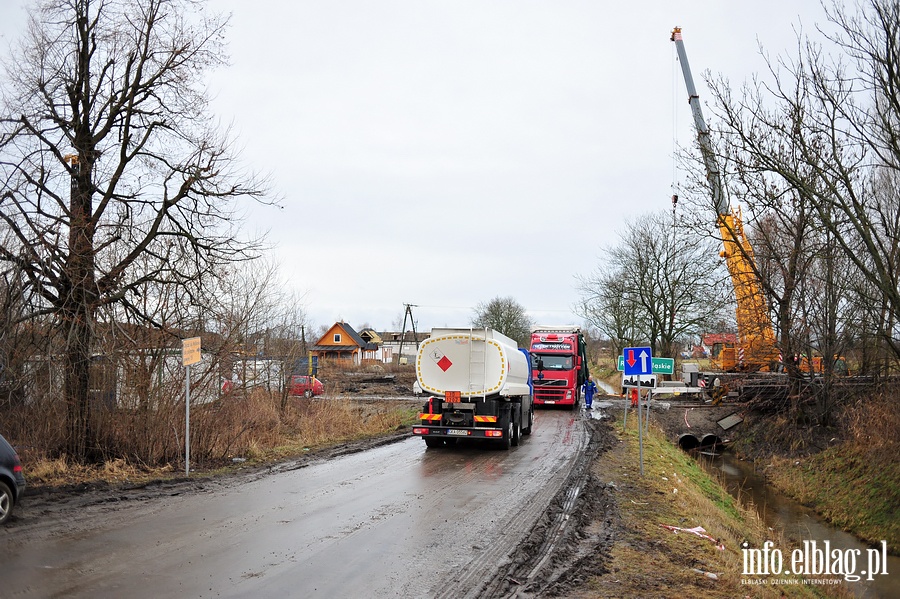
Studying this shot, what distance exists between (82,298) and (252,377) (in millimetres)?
7776

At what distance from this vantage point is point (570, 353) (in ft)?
107

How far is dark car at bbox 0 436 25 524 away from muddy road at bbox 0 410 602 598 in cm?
23

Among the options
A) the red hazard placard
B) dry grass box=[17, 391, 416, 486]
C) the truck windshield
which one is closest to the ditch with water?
the red hazard placard

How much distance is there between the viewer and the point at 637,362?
47.9 ft

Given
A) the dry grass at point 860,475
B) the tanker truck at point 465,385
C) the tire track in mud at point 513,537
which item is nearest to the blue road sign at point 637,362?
the tire track in mud at point 513,537

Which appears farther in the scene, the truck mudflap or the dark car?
the truck mudflap

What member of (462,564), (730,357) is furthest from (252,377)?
(730,357)

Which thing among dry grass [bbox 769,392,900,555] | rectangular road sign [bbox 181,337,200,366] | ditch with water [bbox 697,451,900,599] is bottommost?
ditch with water [bbox 697,451,900,599]

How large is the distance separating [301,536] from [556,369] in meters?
24.9

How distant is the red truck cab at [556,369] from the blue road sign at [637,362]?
16594 mm

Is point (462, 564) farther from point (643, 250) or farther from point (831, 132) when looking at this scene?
point (643, 250)

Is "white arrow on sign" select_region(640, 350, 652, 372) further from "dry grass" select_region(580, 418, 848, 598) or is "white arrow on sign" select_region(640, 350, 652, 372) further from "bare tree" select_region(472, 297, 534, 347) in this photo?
"bare tree" select_region(472, 297, 534, 347)

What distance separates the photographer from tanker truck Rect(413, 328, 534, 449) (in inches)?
681


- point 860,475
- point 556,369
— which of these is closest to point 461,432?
point 860,475
